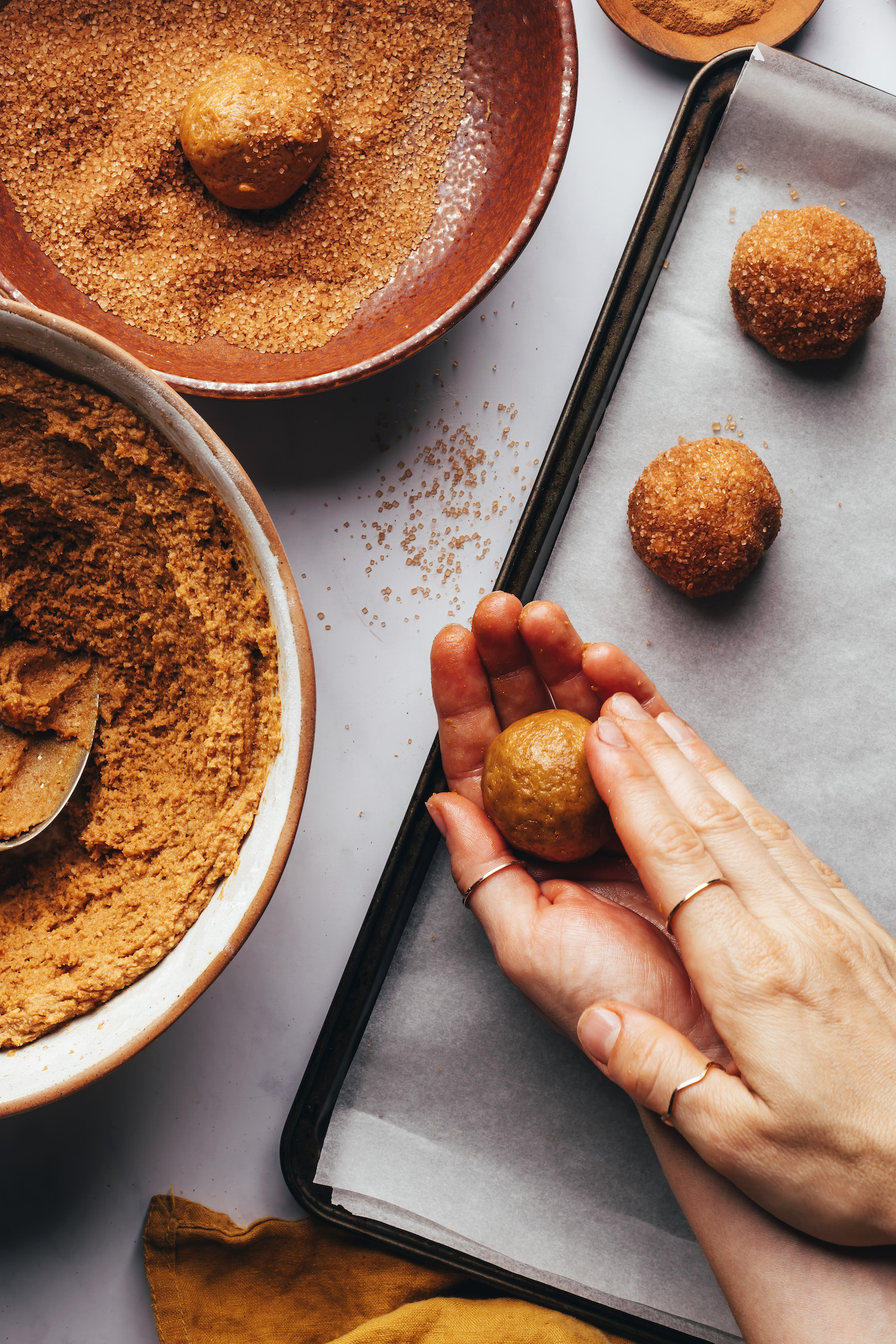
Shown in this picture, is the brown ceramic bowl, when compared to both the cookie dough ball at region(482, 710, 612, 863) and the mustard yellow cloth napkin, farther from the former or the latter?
the mustard yellow cloth napkin

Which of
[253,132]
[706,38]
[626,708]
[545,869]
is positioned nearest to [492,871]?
[545,869]

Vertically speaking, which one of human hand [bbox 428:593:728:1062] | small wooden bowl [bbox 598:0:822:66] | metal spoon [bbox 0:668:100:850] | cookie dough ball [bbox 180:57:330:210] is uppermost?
small wooden bowl [bbox 598:0:822:66]

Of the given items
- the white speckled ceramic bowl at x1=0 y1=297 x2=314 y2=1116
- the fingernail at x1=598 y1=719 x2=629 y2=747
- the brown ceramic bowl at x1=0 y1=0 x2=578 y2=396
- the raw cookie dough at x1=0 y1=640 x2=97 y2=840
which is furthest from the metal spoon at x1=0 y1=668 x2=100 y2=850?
the fingernail at x1=598 y1=719 x2=629 y2=747

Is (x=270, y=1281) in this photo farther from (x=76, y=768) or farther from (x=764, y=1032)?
(x=764, y=1032)

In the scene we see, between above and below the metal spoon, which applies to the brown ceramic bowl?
above

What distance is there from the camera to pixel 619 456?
164 cm

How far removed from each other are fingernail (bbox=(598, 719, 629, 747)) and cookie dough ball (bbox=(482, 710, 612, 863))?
53mm

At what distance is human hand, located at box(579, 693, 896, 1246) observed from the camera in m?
1.09

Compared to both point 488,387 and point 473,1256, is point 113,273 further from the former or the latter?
point 473,1256

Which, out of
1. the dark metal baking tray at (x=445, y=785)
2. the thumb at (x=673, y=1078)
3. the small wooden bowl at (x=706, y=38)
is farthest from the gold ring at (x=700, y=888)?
the small wooden bowl at (x=706, y=38)

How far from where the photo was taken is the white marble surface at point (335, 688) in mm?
1656

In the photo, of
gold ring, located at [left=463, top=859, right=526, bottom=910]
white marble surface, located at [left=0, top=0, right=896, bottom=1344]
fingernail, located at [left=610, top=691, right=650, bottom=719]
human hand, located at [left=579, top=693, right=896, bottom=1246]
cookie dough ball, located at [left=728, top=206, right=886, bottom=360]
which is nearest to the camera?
human hand, located at [left=579, top=693, right=896, bottom=1246]

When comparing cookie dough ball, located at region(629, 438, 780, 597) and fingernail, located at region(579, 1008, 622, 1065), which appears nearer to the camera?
fingernail, located at region(579, 1008, 622, 1065)

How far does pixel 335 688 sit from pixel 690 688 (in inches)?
24.8
